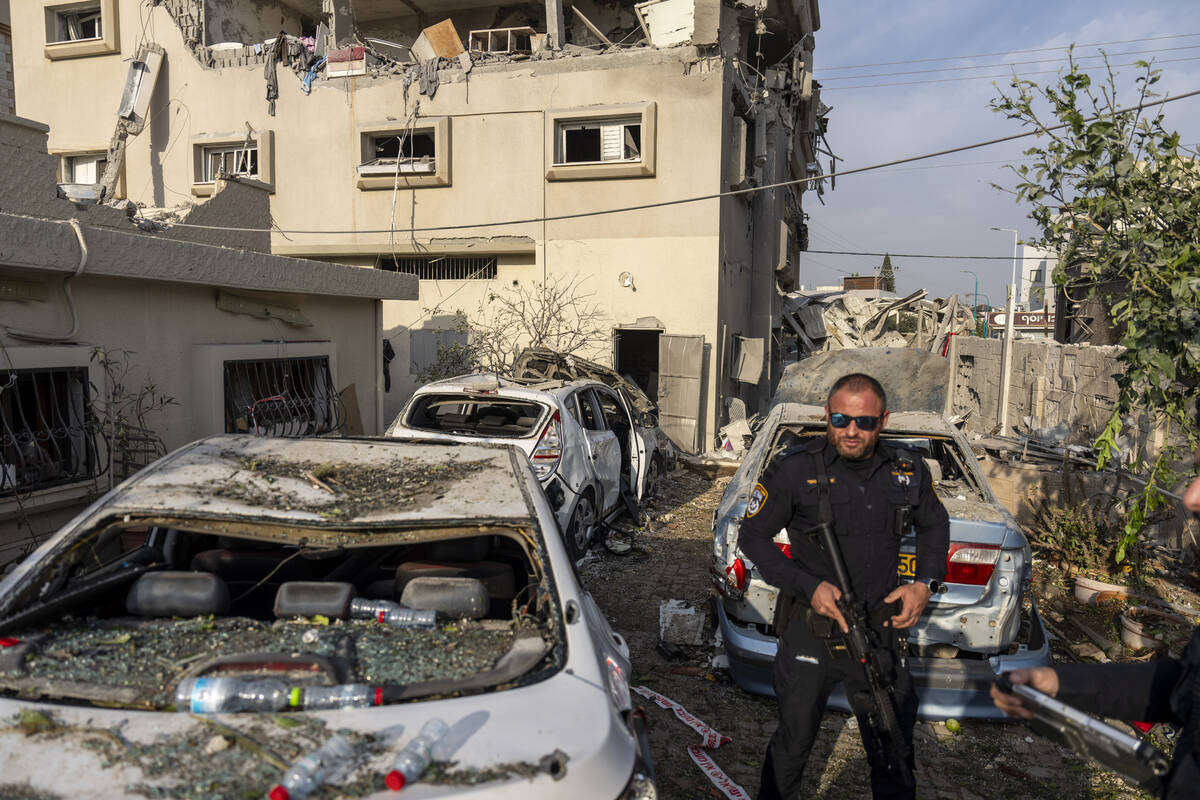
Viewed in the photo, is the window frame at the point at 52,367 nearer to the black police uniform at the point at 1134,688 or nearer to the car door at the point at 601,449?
the car door at the point at 601,449

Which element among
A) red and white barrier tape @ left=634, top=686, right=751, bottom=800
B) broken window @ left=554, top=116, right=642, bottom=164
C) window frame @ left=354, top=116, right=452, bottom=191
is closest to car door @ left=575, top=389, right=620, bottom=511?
red and white barrier tape @ left=634, top=686, right=751, bottom=800

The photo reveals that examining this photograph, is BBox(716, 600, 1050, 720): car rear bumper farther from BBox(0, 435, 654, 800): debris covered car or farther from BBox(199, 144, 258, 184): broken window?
BBox(199, 144, 258, 184): broken window

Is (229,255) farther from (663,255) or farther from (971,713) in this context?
(663,255)

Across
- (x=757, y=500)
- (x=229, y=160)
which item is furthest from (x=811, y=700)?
(x=229, y=160)

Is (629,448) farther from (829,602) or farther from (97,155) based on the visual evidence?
(97,155)

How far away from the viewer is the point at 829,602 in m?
2.63

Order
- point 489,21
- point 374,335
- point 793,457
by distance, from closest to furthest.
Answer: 1. point 793,457
2. point 374,335
3. point 489,21

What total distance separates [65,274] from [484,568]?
365 centimetres

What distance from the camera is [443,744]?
1.88m

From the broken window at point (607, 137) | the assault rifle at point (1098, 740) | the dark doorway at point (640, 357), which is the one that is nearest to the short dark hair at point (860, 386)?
the assault rifle at point (1098, 740)

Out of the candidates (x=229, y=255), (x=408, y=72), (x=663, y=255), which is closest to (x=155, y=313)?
(x=229, y=255)

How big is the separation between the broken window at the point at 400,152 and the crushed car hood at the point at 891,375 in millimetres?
7163

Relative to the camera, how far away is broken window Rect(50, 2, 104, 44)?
15.1m

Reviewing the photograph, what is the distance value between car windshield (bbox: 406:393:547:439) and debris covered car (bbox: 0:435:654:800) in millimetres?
3083
